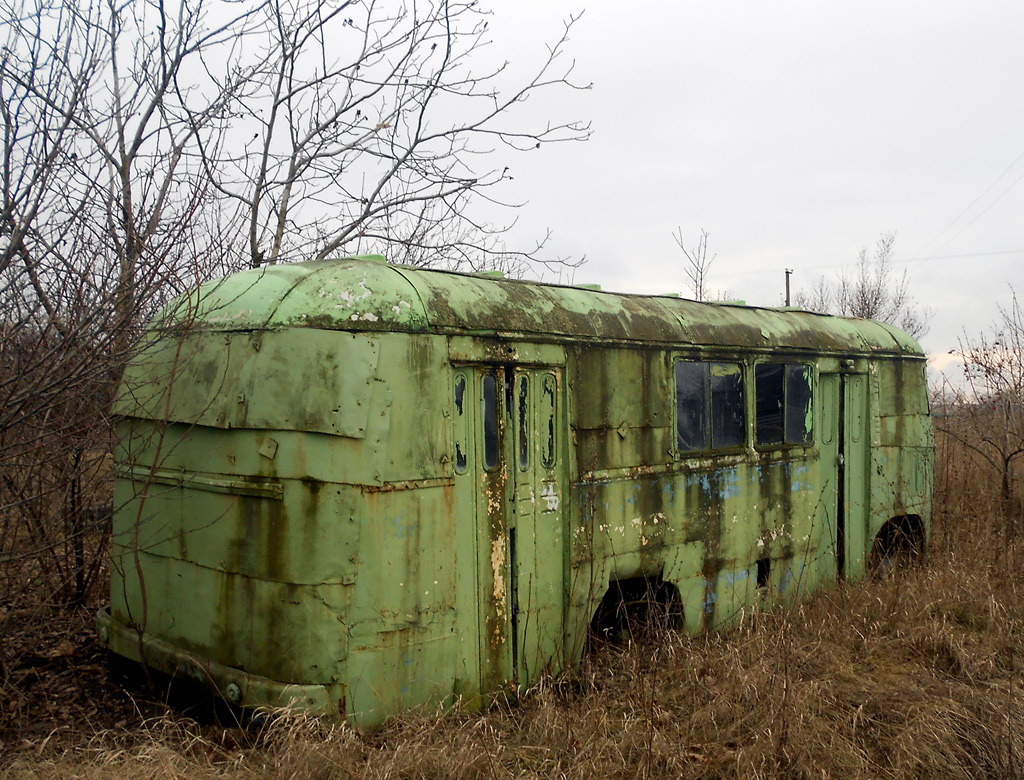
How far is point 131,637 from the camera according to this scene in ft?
17.0

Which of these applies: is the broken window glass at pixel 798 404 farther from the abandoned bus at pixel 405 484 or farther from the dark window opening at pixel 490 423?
the dark window opening at pixel 490 423

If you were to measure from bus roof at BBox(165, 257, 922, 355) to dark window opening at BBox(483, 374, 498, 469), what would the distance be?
316mm

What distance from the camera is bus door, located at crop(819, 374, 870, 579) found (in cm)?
759

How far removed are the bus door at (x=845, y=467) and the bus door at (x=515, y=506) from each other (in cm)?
322

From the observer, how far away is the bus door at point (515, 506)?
193 inches

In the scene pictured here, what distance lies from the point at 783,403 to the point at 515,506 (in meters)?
3.02

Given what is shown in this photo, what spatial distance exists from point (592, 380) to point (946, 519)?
6.46 m

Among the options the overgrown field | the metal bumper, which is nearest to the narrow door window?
the overgrown field

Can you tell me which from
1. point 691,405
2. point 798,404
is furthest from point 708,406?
point 798,404

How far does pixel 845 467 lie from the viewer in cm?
779

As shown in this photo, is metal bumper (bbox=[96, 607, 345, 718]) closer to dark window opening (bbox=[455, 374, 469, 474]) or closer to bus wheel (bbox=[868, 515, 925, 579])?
dark window opening (bbox=[455, 374, 469, 474])

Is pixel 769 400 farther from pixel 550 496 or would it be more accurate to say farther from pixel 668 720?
pixel 668 720

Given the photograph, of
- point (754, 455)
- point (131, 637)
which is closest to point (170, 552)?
point (131, 637)

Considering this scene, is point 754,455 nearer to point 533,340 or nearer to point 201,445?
point 533,340
